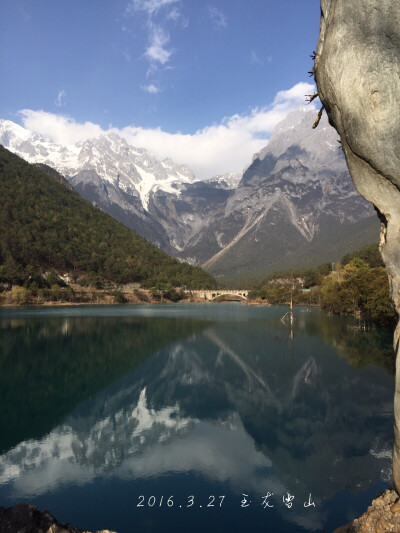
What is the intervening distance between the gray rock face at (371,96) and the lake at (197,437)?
702cm

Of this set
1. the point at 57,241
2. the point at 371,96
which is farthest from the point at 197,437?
the point at 57,241

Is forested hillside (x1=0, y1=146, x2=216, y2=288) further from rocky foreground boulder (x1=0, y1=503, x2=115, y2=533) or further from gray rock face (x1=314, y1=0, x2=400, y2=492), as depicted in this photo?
gray rock face (x1=314, y1=0, x2=400, y2=492)

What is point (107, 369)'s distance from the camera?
32094 millimetres

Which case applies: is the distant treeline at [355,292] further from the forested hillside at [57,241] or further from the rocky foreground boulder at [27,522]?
the forested hillside at [57,241]

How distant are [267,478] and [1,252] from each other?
456 feet

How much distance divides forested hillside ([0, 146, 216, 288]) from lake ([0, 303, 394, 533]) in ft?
339

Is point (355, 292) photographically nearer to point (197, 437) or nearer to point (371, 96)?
point (197, 437)

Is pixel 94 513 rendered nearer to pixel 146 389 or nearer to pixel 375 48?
pixel 375 48

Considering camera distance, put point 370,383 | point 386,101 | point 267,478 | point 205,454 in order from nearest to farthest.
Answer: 1. point 386,101
2. point 267,478
3. point 205,454
4. point 370,383

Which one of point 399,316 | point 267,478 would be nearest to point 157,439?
point 267,478

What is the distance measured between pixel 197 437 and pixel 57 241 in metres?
153

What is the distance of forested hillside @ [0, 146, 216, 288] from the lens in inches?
5586

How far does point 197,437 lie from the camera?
17688mm

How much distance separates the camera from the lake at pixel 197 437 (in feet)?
37.2
